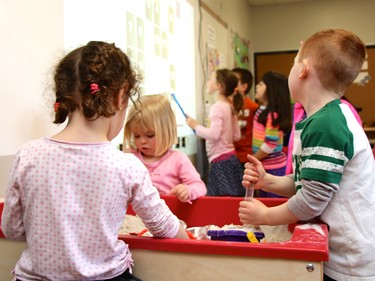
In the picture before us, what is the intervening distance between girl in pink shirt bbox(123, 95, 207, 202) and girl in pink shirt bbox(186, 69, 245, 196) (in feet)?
4.06

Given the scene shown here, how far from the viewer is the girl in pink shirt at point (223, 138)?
295 cm

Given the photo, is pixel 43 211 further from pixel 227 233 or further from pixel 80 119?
pixel 227 233

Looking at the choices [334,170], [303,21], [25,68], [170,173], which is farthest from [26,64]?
[303,21]

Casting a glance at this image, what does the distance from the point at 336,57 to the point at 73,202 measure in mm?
659

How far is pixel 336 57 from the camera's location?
105 cm

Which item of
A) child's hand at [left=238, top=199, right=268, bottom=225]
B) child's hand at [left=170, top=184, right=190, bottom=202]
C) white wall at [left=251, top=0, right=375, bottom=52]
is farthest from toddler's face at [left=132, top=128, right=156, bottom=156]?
white wall at [left=251, top=0, right=375, bottom=52]

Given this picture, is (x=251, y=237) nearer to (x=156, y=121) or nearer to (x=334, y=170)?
(x=334, y=170)

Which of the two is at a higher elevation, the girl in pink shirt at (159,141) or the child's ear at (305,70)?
the child's ear at (305,70)

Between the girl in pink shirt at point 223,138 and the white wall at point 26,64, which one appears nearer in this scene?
the white wall at point 26,64

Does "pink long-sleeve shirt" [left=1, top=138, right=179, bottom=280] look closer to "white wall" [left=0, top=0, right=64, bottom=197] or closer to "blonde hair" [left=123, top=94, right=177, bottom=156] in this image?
"white wall" [left=0, top=0, right=64, bottom=197]

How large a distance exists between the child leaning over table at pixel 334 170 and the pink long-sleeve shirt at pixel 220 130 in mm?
1865

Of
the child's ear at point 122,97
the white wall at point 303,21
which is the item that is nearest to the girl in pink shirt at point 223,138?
the child's ear at point 122,97

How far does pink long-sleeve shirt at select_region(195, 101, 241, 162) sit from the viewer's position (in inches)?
117

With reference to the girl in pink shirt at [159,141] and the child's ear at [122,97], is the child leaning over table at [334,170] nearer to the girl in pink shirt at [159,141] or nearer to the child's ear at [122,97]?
the child's ear at [122,97]
